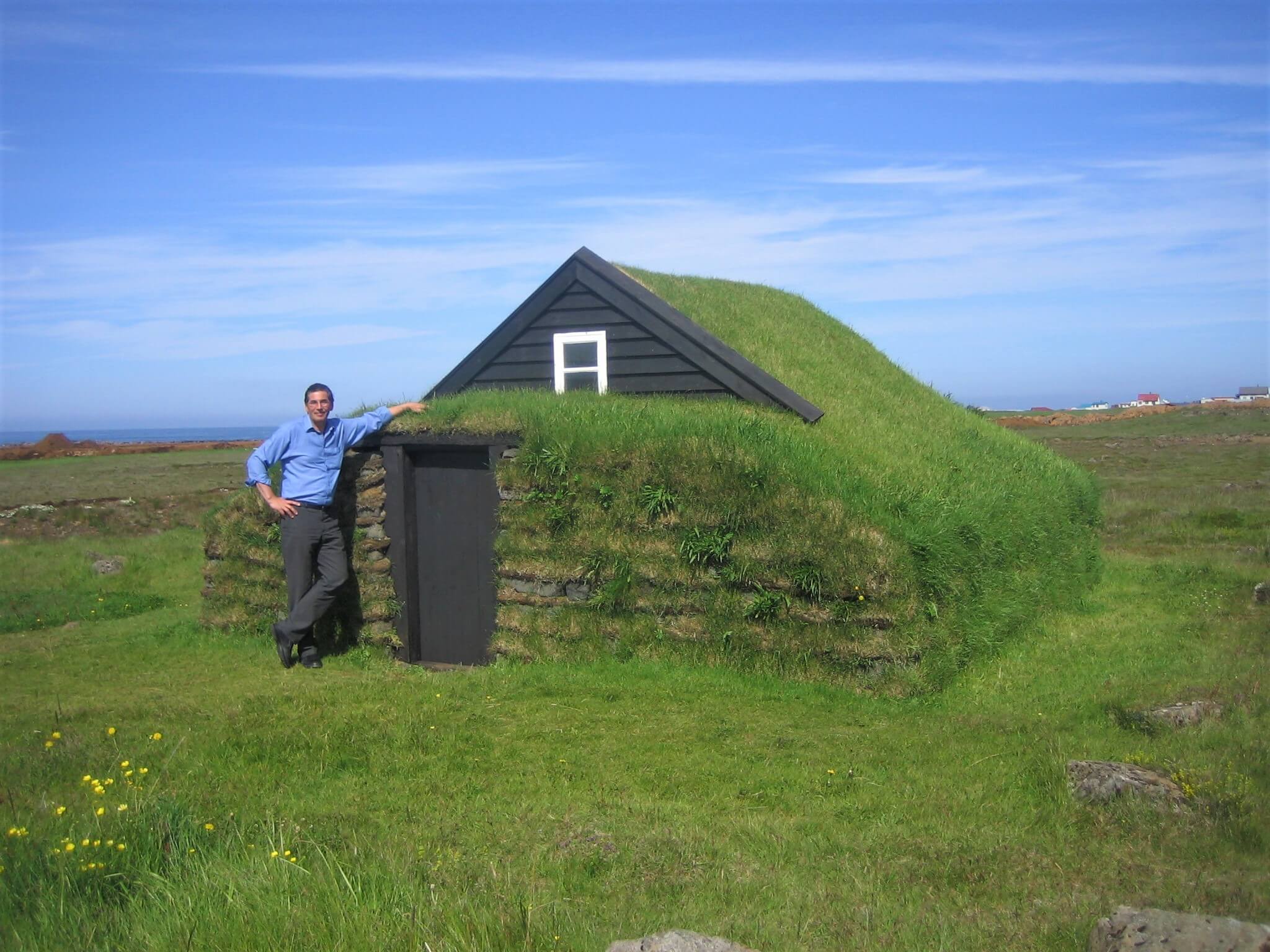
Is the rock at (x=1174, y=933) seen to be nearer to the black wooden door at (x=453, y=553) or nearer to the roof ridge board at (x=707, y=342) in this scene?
the black wooden door at (x=453, y=553)

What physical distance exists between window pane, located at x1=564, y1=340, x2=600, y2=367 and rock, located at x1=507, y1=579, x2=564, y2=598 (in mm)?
4510

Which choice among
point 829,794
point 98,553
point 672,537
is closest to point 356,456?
point 672,537

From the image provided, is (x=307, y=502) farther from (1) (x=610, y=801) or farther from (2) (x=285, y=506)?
(1) (x=610, y=801)

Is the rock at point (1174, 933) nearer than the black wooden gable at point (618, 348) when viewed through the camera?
Yes

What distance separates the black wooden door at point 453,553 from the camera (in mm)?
12172

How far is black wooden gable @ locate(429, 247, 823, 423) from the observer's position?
44.7ft

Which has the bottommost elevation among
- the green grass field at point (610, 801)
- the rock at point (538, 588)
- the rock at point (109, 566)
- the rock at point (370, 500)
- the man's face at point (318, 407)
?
the green grass field at point (610, 801)

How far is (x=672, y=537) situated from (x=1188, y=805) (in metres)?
5.62

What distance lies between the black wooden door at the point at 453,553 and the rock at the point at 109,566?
9688 millimetres

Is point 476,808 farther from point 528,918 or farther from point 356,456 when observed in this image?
point 356,456

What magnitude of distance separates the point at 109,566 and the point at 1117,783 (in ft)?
60.9

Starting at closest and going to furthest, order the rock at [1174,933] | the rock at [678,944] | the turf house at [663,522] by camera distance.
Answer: the rock at [1174,933]
the rock at [678,944]
the turf house at [663,522]

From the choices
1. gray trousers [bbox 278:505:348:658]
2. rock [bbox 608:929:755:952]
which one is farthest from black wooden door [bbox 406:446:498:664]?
rock [bbox 608:929:755:952]

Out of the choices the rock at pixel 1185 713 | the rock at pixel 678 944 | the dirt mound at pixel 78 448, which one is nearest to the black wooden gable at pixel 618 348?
the rock at pixel 1185 713
